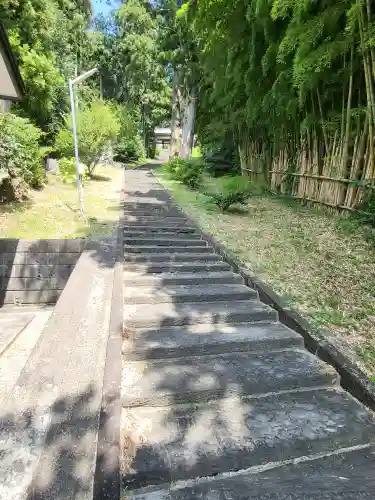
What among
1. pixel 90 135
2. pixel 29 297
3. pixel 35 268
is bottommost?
pixel 29 297

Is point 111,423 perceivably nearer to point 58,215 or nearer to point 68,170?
point 58,215

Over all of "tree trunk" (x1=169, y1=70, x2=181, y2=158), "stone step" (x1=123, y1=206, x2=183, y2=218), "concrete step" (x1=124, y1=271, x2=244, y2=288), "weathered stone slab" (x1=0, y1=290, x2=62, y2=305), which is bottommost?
"weathered stone slab" (x1=0, y1=290, x2=62, y2=305)

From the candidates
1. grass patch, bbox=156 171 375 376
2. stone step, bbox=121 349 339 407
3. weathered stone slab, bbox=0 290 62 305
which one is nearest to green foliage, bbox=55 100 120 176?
grass patch, bbox=156 171 375 376

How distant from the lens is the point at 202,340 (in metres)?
2.39

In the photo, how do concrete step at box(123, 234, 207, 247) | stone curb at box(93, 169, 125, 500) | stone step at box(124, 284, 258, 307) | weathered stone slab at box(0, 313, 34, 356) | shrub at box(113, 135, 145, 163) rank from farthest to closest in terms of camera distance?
shrub at box(113, 135, 145, 163)
concrete step at box(123, 234, 207, 247)
weathered stone slab at box(0, 313, 34, 356)
stone step at box(124, 284, 258, 307)
stone curb at box(93, 169, 125, 500)

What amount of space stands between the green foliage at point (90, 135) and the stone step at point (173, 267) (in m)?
7.88

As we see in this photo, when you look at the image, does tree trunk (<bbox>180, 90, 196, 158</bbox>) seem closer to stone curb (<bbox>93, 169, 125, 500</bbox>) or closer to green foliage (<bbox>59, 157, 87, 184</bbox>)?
green foliage (<bbox>59, 157, 87, 184</bbox>)

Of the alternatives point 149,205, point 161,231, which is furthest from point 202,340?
point 149,205

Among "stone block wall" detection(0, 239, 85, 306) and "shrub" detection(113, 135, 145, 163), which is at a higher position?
"shrub" detection(113, 135, 145, 163)

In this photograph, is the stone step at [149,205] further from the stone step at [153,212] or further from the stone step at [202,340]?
the stone step at [202,340]

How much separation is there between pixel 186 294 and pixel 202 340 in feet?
2.41

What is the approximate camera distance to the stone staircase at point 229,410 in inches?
54.8

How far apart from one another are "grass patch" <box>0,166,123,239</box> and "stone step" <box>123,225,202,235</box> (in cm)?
32

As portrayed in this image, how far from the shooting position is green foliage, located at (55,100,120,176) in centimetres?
1033
